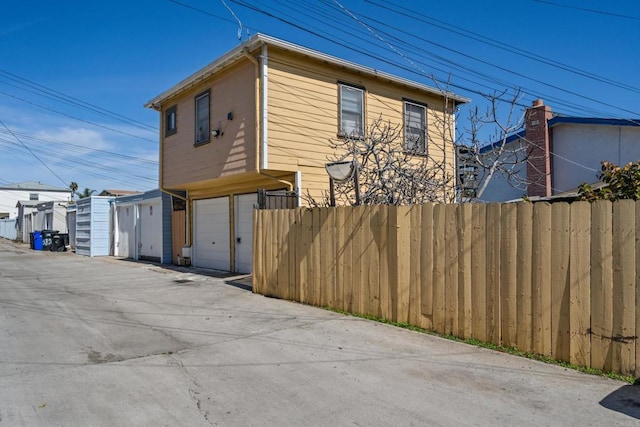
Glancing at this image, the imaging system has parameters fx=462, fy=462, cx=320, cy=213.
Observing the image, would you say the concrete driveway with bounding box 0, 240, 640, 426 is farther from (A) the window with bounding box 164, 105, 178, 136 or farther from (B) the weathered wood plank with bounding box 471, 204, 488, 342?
(A) the window with bounding box 164, 105, 178, 136

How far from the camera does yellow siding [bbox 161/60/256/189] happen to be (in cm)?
1118

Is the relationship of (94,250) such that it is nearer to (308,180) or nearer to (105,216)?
(105,216)

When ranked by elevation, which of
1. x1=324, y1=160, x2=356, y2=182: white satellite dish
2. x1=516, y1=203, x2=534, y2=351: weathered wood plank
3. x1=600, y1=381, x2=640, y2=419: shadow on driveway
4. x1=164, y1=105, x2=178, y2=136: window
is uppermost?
x1=164, y1=105, x2=178, y2=136: window

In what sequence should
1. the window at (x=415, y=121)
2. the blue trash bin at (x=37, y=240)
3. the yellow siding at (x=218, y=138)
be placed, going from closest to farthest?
the yellow siding at (x=218, y=138) < the window at (x=415, y=121) < the blue trash bin at (x=37, y=240)

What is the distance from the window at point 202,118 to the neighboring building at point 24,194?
177 feet

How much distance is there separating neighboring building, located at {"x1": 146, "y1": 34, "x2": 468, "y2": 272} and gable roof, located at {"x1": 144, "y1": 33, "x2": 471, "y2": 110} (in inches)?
1.1

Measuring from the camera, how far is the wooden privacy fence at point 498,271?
4.55 meters

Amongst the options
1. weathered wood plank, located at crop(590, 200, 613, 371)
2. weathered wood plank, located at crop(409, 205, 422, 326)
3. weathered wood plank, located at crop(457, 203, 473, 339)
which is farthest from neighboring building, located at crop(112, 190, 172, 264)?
weathered wood plank, located at crop(590, 200, 613, 371)

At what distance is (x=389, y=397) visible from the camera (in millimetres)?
4145

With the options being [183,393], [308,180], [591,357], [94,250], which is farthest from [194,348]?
[94,250]

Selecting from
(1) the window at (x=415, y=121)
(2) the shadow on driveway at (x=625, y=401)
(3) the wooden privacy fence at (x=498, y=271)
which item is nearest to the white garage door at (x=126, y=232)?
(1) the window at (x=415, y=121)

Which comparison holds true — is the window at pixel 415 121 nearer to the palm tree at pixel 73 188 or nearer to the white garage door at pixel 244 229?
the white garage door at pixel 244 229

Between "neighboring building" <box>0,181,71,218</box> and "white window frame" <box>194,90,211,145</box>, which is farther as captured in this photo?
"neighboring building" <box>0,181,71,218</box>

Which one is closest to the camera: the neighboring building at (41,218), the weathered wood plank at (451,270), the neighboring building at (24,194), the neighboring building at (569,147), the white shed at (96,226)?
the weathered wood plank at (451,270)
